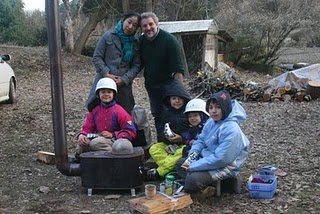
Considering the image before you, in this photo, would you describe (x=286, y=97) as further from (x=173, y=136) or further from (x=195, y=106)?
(x=195, y=106)

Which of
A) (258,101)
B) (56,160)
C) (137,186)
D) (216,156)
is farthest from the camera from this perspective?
(258,101)

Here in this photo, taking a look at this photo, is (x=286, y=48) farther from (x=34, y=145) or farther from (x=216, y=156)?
(x=216, y=156)

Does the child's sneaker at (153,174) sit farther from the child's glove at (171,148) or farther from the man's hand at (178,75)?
the man's hand at (178,75)

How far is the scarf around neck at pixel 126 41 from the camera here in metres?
5.41

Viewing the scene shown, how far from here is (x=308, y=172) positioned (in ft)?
18.0

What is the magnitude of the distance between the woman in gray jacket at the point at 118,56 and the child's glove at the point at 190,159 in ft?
4.24

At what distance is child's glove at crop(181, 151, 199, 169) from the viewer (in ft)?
14.9

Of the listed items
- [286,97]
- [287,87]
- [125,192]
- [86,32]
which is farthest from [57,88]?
[86,32]

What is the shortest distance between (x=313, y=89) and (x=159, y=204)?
9426mm

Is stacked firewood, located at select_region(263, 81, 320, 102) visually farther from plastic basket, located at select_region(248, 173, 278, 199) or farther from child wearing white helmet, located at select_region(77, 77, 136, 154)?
plastic basket, located at select_region(248, 173, 278, 199)

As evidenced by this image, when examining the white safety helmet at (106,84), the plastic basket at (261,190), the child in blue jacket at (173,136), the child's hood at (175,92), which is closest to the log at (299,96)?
the child's hood at (175,92)

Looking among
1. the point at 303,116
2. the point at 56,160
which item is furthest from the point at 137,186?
the point at 303,116

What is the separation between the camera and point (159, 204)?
417 cm

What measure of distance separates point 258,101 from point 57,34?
26.7ft
